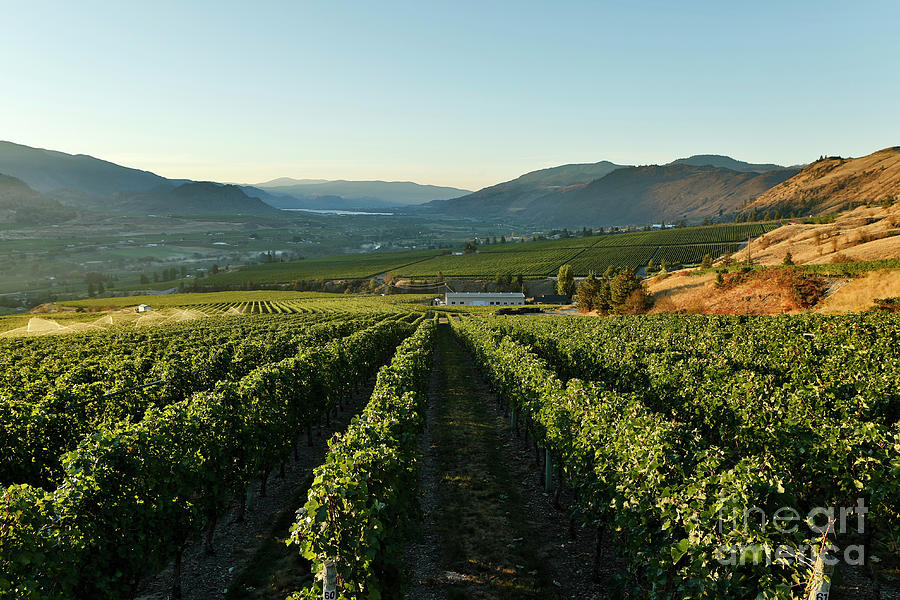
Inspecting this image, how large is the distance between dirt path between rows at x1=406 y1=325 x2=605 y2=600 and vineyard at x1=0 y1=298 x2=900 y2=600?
12cm

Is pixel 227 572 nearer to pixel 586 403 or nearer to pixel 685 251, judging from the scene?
pixel 586 403

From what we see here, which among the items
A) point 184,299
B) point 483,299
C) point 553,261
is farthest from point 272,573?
point 553,261

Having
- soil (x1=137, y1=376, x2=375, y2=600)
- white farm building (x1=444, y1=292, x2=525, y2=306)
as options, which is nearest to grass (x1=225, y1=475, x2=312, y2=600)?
soil (x1=137, y1=376, x2=375, y2=600)

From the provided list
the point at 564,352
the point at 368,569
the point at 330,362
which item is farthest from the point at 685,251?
the point at 368,569

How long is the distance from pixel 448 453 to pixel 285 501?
667 cm

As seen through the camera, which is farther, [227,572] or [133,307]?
[133,307]

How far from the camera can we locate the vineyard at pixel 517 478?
284 inches

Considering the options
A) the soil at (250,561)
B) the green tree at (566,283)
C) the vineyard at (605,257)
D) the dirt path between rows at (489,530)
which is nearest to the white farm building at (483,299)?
the green tree at (566,283)

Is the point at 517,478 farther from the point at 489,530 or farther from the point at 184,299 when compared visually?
the point at 184,299

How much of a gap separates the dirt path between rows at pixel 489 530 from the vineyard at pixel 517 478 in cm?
12

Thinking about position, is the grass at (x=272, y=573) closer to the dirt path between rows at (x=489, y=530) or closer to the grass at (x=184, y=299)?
the dirt path between rows at (x=489, y=530)

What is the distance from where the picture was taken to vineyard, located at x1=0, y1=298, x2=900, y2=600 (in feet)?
23.6

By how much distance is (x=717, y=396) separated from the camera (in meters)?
14.8

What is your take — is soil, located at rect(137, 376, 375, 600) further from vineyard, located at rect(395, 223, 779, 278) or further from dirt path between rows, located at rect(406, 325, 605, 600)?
vineyard, located at rect(395, 223, 779, 278)
